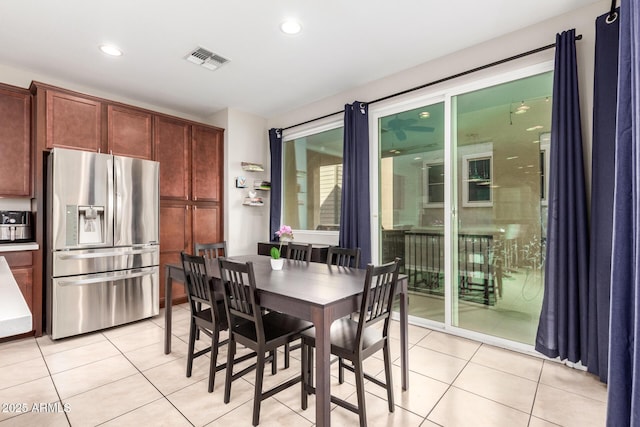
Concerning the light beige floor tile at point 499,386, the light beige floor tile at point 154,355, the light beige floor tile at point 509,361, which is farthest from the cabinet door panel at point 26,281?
the light beige floor tile at point 509,361

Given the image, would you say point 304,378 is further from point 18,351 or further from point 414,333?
point 18,351

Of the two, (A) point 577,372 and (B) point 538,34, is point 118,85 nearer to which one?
(B) point 538,34

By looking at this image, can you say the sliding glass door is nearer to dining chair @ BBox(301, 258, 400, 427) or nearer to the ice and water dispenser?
dining chair @ BBox(301, 258, 400, 427)

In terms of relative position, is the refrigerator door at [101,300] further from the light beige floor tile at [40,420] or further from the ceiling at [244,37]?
the ceiling at [244,37]

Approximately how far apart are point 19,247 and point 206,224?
197 centimetres

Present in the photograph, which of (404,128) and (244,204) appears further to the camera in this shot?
(244,204)

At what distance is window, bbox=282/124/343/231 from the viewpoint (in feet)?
14.3

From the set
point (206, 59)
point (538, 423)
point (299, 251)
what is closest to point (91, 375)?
point (299, 251)

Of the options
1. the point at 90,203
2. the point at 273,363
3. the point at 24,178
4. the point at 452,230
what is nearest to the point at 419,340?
the point at 452,230

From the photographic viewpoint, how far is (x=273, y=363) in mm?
2398

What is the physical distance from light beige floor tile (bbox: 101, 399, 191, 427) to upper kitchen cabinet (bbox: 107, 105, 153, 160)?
113 inches

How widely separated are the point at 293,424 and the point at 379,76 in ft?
11.3

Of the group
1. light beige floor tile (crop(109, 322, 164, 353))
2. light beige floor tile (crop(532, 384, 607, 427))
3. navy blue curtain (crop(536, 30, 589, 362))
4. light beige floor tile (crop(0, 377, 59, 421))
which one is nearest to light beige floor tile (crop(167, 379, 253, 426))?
light beige floor tile (crop(0, 377, 59, 421))

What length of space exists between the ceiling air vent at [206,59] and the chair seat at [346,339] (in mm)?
2774
